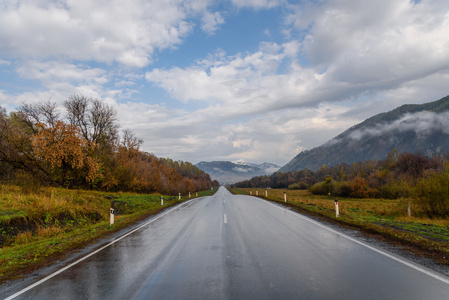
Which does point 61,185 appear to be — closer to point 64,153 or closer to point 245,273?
point 64,153

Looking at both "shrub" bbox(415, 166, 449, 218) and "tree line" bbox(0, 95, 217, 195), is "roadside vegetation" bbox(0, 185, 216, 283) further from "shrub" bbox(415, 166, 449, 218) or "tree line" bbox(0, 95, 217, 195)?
"shrub" bbox(415, 166, 449, 218)

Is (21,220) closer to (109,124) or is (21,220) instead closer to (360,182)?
(109,124)

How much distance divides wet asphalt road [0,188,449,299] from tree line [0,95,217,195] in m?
18.1

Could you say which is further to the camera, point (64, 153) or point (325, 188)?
point (325, 188)

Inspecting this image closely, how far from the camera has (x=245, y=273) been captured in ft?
17.6

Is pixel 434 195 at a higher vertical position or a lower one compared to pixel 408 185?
lower

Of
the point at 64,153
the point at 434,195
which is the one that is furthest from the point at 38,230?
the point at 434,195

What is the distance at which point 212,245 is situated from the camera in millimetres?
8078

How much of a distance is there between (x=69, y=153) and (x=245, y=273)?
96.8 feet

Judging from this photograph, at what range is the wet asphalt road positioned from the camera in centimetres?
442

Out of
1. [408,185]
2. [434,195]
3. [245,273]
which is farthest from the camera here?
[408,185]

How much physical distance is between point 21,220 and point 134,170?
31019 millimetres

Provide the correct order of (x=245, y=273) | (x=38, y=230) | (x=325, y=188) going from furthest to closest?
1. (x=325, y=188)
2. (x=38, y=230)
3. (x=245, y=273)

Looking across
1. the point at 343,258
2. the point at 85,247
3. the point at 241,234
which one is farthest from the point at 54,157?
the point at 343,258
